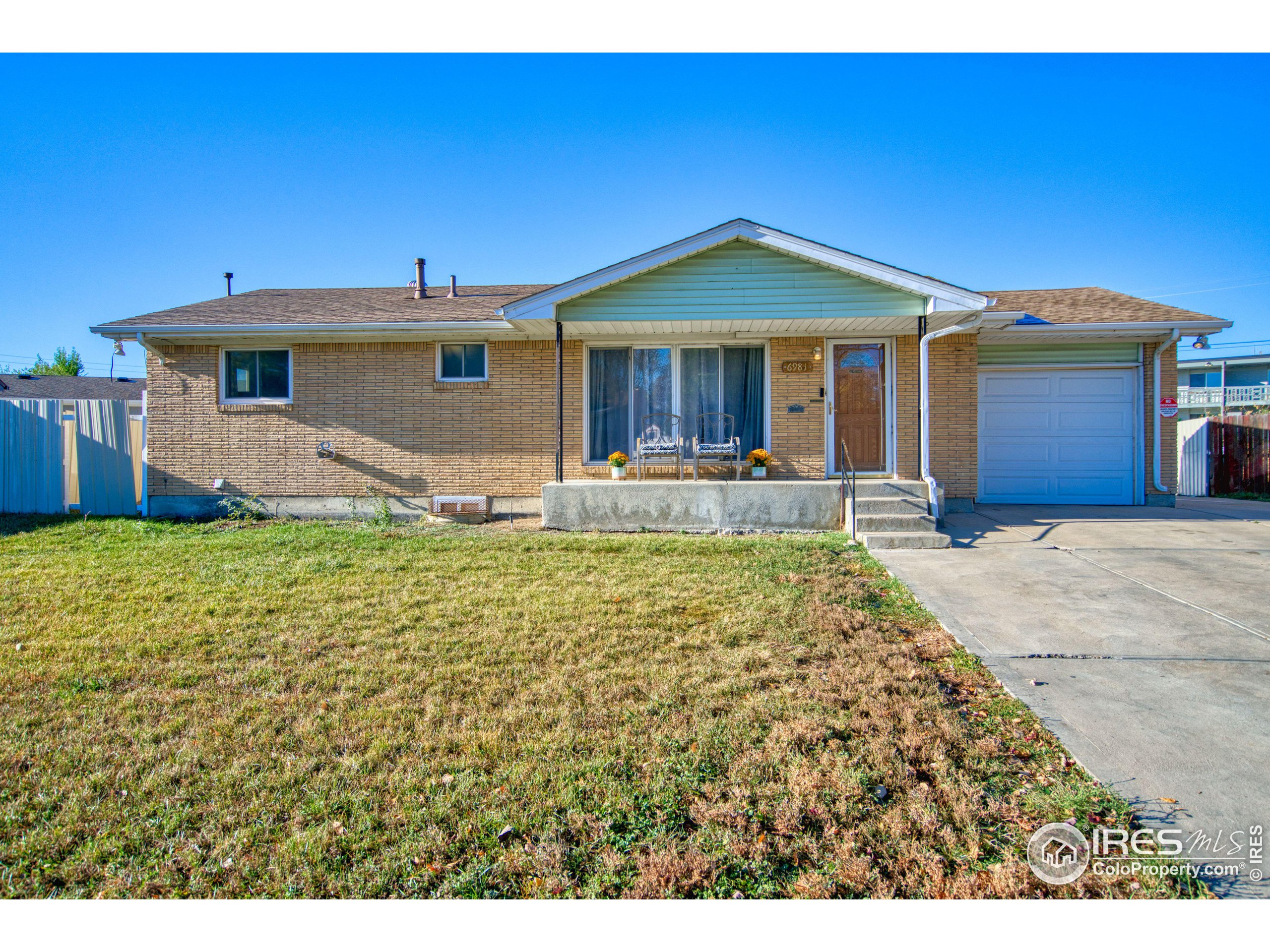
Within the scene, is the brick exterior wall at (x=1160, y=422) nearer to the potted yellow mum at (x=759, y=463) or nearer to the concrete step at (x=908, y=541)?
the concrete step at (x=908, y=541)

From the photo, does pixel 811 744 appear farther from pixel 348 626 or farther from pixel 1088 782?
pixel 348 626

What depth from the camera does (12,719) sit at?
3.32m

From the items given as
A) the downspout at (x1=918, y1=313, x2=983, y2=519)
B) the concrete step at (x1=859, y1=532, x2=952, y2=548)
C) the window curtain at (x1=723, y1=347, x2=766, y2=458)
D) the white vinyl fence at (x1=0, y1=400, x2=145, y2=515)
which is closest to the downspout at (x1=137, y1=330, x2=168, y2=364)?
the white vinyl fence at (x1=0, y1=400, x2=145, y2=515)

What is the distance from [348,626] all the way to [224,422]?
763cm

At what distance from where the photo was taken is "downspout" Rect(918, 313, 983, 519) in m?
8.63

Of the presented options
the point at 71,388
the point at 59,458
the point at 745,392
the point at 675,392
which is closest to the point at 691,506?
the point at 675,392

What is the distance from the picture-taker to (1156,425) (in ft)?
34.8

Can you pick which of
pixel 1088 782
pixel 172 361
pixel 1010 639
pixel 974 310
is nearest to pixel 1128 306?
pixel 974 310

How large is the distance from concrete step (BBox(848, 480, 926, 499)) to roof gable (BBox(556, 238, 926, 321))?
227 cm

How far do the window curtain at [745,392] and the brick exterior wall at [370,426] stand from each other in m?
2.34

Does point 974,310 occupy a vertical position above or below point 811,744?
above

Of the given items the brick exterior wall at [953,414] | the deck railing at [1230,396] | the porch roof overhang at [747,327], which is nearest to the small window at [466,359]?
the porch roof overhang at [747,327]

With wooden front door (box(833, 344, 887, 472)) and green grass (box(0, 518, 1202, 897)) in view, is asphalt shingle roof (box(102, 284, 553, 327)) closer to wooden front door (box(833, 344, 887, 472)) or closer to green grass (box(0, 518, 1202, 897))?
wooden front door (box(833, 344, 887, 472))

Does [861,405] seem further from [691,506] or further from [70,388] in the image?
[70,388]
